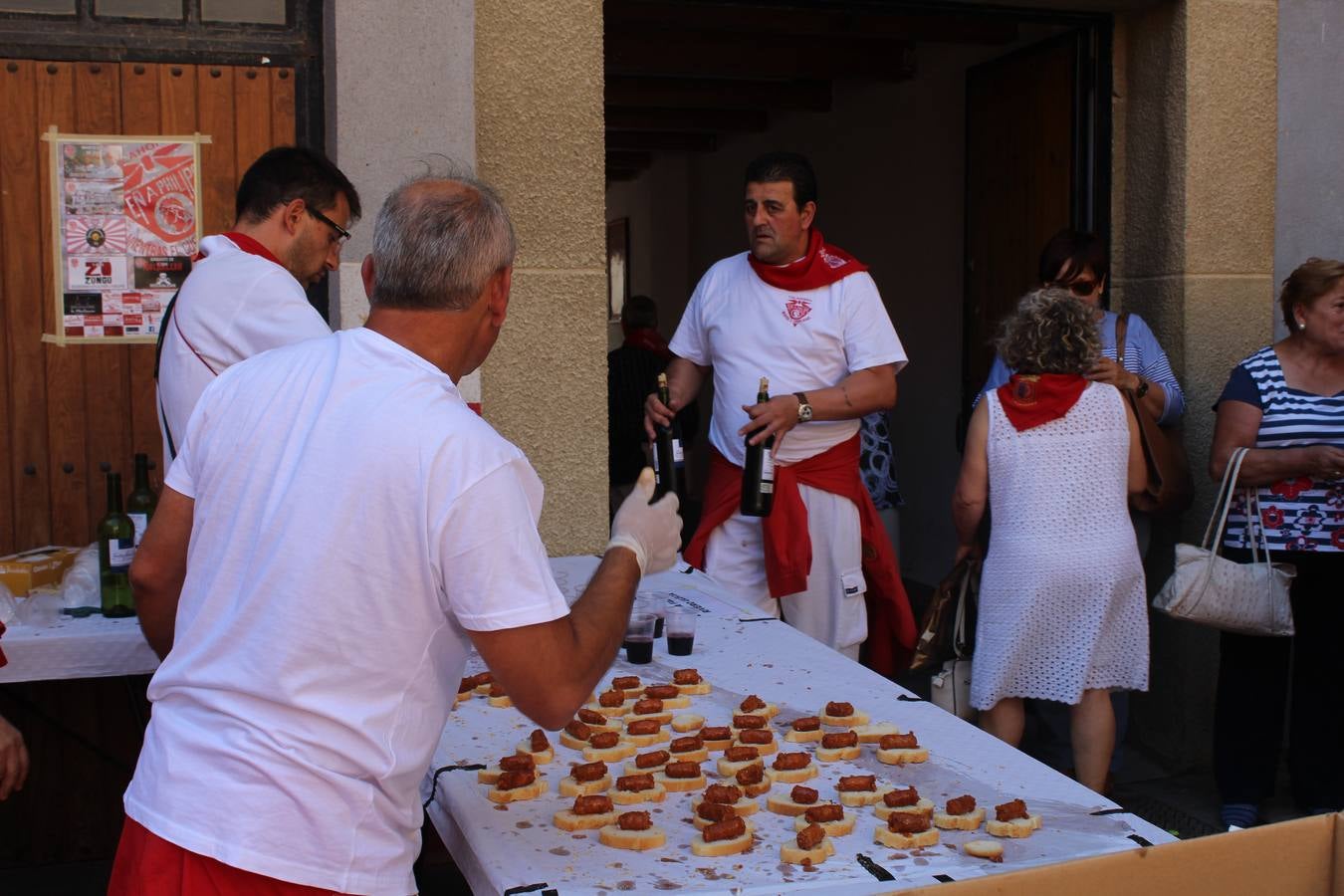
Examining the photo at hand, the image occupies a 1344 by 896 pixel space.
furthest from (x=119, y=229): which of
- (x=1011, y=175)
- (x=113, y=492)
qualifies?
(x=1011, y=175)

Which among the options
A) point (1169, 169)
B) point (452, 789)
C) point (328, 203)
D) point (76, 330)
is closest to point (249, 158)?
point (76, 330)

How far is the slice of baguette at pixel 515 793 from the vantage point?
230 cm

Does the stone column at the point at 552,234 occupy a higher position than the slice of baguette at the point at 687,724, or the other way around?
the stone column at the point at 552,234

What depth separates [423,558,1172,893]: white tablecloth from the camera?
200 cm

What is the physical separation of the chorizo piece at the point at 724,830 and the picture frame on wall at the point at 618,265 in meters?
13.7

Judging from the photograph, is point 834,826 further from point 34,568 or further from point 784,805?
point 34,568

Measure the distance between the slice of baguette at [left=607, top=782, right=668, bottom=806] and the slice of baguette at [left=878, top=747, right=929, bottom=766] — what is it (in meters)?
0.42

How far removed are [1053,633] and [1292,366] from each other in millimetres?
1271

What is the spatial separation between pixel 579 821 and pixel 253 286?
1.67m

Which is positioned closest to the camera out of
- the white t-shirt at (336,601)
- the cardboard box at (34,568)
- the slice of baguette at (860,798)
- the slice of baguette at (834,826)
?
the white t-shirt at (336,601)

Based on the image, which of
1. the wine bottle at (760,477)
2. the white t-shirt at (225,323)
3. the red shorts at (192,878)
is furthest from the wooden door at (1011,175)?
the red shorts at (192,878)

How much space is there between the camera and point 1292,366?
464cm

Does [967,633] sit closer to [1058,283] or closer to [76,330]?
[1058,283]

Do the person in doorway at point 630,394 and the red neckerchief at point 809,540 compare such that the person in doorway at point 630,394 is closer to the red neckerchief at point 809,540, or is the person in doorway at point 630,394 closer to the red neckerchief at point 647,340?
the red neckerchief at point 647,340
